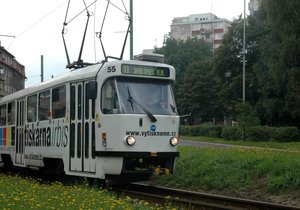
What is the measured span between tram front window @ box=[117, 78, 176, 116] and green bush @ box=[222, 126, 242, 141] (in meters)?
32.6

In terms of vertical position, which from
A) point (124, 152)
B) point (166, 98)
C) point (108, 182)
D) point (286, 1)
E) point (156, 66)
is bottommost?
point (108, 182)

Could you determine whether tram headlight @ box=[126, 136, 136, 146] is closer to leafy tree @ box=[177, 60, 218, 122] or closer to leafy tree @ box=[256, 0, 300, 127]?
leafy tree @ box=[256, 0, 300, 127]

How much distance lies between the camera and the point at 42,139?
53.2 feet

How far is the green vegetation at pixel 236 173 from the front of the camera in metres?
13.2

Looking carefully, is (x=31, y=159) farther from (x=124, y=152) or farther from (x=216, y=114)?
(x=216, y=114)

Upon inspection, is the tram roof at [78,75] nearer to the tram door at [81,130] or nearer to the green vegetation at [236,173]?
the tram door at [81,130]

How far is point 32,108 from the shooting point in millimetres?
17547

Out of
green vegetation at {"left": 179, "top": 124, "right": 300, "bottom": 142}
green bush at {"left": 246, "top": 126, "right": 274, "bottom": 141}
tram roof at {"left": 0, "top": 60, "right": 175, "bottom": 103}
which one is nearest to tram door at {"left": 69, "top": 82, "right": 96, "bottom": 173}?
tram roof at {"left": 0, "top": 60, "right": 175, "bottom": 103}

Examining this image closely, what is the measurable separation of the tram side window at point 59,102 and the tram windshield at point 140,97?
83.1 inches

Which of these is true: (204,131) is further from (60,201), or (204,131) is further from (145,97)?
(60,201)

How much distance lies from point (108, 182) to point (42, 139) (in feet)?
11.6

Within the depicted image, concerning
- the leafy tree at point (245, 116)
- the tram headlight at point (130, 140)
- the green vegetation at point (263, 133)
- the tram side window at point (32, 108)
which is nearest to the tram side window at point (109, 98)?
the tram headlight at point (130, 140)

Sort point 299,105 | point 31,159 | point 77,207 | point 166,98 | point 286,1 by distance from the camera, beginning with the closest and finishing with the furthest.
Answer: point 77,207
point 166,98
point 31,159
point 286,1
point 299,105

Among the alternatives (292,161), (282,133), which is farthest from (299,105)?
(292,161)
